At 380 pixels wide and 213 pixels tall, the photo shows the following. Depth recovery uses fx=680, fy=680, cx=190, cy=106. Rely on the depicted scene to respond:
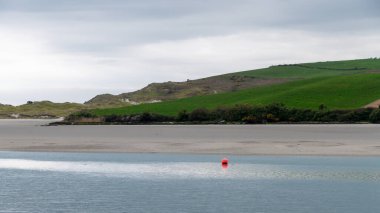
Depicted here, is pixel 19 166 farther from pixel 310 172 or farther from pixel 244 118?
pixel 244 118

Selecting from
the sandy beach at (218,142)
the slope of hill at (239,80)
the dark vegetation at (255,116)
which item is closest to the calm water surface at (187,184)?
the sandy beach at (218,142)

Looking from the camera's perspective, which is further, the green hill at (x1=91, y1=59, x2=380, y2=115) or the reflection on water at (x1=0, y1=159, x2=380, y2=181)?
the green hill at (x1=91, y1=59, x2=380, y2=115)

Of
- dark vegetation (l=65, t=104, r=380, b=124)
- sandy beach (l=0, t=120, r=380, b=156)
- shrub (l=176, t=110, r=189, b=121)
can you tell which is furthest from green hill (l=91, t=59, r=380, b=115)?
sandy beach (l=0, t=120, r=380, b=156)

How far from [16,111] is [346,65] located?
72685mm

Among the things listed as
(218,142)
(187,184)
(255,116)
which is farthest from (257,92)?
(187,184)

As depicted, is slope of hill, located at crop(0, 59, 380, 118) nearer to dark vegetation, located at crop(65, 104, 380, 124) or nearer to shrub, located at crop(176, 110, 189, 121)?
dark vegetation, located at crop(65, 104, 380, 124)

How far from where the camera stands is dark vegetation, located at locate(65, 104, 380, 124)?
242ft

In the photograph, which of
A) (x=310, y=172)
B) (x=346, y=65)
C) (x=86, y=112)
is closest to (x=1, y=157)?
(x=310, y=172)

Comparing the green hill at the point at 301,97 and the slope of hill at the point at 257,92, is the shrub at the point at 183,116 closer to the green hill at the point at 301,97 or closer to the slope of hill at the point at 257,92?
the green hill at the point at 301,97

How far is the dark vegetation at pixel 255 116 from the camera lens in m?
73.8

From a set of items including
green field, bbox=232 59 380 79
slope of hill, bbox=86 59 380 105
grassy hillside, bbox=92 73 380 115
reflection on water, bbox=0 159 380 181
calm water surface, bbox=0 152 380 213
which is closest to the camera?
calm water surface, bbox=0 152 380 213

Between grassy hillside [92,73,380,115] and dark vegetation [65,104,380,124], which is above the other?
grassy hillside [92,73,380,115]

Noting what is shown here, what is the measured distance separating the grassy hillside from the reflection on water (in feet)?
147

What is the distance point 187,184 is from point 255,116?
47321mm
